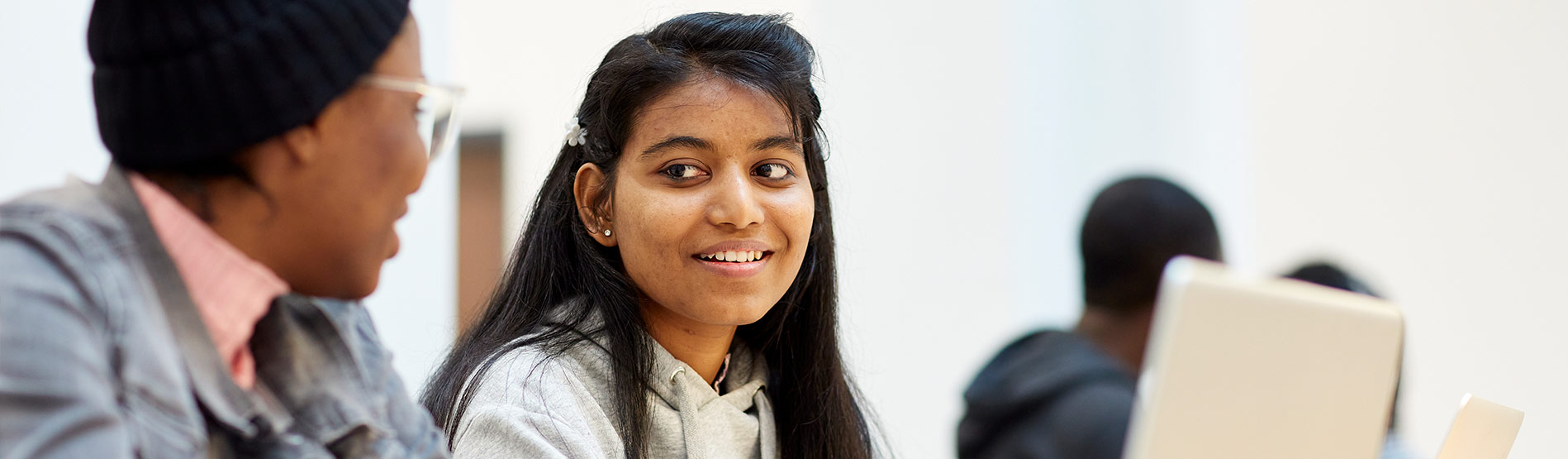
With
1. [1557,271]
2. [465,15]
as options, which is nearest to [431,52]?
[465,15]

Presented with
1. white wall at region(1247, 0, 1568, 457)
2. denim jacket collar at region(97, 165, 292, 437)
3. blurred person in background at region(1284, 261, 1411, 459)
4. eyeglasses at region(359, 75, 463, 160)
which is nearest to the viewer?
denim jacket collar at region(97, 165, 292, 437)

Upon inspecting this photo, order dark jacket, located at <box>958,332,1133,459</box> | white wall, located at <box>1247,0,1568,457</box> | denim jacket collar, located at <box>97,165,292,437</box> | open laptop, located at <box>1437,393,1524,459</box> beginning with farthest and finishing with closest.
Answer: white wall, located at <box>1247,0,1568,457</box>, dark jacket, located at <box>958,332,1133,459</box>, open laptop, located at <box>1437,393,1524,459</box>, denim jacket collar, located at <box>97,165,292,437</box>

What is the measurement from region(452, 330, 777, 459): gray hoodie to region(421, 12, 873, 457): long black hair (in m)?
0.02

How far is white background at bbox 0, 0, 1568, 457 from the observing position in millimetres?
3418

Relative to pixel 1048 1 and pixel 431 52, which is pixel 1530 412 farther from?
pixel 431 52

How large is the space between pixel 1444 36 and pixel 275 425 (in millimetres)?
3613

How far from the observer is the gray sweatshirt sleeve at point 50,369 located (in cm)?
67

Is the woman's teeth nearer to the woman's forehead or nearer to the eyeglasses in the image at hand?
the woman's forehead

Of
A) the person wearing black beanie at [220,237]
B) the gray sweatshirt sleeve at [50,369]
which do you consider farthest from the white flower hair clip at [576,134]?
the gray sweatshirt sleeve at [50,369]

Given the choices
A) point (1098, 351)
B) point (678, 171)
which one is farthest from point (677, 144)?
point (1098, 351)

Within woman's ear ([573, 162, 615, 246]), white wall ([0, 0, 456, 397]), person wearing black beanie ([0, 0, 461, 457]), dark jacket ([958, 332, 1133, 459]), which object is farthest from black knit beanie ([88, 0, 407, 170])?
dark jacket ([958, 332, 1133, 459])

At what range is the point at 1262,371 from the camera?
2.55ft

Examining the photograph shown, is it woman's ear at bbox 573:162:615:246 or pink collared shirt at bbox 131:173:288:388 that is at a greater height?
pink collared shirt at bbox 131:173:288:388

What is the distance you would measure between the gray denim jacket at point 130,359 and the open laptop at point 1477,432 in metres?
0.87
